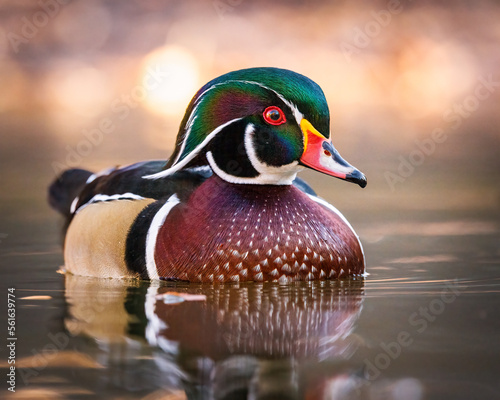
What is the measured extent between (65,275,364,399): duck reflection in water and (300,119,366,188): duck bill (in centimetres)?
58

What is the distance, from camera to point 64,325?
373cm

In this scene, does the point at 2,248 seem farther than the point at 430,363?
Yes

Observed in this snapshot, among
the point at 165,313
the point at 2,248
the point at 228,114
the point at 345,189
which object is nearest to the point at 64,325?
the point at 165,313

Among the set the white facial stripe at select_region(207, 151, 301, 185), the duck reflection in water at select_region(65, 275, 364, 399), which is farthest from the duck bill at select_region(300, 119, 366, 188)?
the duck reflection in water at select_region(65, 275, 364, 399)

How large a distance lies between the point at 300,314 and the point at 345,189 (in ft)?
17.8

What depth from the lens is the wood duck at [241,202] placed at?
4301 mm

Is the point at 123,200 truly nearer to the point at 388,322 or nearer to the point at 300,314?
the point at 300,314

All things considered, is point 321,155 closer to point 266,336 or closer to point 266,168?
point 266,168

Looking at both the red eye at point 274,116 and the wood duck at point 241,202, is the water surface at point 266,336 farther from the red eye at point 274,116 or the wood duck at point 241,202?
the red eye at point 274,116

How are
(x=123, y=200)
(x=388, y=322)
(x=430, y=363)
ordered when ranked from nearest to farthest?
(x=430, y=363), (x=388, y=322), (x=123, y=200)

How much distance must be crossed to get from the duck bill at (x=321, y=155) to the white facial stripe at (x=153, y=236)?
75 cm

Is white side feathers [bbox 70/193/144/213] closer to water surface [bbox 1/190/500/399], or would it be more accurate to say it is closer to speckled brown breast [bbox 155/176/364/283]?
speckled brown breast [bbox 155/176/364/283]

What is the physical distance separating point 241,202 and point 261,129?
0.39 metres

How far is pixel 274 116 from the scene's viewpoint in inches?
170
